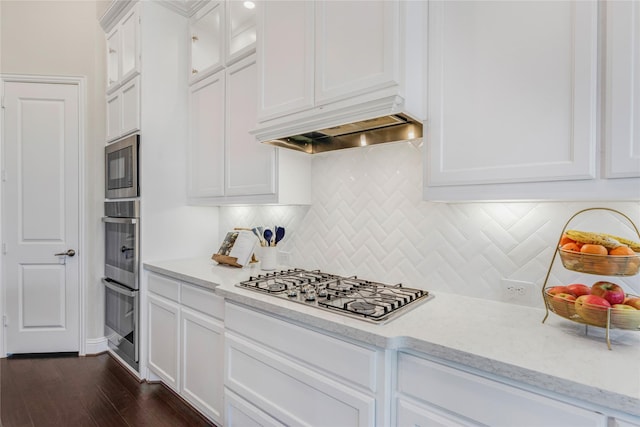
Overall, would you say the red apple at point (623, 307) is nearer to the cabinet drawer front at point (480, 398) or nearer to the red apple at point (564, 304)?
the red apple at point (564, 304)

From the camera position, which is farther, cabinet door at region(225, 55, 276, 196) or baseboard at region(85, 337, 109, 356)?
baseboard at region(85, 337, 109, 356)

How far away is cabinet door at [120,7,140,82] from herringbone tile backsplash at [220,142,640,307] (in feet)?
5.31

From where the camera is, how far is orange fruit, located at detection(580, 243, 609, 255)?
3.47 ft

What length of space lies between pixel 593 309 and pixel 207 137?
2.42 metres

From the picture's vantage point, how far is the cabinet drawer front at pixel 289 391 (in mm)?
1238

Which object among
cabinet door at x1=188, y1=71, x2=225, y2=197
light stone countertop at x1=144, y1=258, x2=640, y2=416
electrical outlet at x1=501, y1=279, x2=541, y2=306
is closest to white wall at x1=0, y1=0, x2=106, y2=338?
cabinet door at x1=188, y1=71, x2=225, y2=197

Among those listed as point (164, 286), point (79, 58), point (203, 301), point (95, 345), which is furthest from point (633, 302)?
point (79, 58)

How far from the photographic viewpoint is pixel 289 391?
4.73 feet

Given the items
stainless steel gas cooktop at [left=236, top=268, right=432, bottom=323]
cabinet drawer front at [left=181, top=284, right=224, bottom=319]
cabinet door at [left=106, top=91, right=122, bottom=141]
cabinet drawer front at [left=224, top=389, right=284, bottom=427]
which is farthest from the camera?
cabinet door at [left=106, top=91, right=122, bottom=141]

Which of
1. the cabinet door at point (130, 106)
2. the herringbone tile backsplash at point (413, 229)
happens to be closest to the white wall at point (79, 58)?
the cabinet door at point (130, 106)

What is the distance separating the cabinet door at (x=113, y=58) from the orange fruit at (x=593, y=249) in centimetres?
335

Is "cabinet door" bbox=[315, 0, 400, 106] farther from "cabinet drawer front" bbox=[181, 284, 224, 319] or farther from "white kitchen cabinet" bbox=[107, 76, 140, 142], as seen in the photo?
"white kitchen cabinet" bbox=[107, 76, 140, 142]

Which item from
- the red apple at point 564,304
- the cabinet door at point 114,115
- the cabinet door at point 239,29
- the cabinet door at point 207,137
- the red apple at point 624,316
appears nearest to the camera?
the red apple at point 624,316

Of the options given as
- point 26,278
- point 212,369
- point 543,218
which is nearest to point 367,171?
point 543,218
